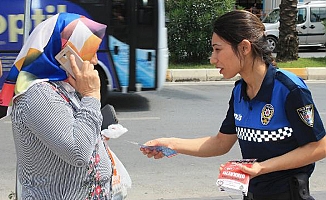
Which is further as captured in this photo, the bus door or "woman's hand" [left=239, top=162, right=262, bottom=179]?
the bus door

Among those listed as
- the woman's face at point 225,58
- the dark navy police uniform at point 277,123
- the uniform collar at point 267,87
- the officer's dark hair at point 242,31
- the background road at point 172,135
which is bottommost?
the background road at point 172,135

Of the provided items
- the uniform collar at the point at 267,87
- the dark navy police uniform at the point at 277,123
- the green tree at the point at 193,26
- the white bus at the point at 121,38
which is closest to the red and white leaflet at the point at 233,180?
the dark navy police uniform at the point at 277,123

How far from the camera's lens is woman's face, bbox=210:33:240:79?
2.23m

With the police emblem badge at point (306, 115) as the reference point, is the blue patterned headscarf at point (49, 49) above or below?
above

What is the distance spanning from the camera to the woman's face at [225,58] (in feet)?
7.33

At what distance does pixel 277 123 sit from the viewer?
2189 millimetres

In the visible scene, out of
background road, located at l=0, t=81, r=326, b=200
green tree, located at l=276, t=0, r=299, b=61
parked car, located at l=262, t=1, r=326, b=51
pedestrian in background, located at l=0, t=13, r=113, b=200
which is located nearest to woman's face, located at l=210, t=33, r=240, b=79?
pedestrian in background, located at l=0, t=13, r=113, b=200

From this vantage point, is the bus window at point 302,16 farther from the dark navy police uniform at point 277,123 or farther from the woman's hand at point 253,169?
the woman's hand at point 253,169

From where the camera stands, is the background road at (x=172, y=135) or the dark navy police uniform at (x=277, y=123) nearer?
the dark navy police uniform at (x=277, y=123)

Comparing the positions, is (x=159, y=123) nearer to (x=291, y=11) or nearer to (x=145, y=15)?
(x=145, y=15)

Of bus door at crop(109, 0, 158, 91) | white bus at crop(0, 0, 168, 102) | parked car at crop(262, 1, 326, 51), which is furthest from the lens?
parked car at crop(262, 1, 326, 51)

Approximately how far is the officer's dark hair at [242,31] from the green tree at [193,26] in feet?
39.8

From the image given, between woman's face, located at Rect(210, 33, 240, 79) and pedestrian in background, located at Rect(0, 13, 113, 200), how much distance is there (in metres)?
0.51

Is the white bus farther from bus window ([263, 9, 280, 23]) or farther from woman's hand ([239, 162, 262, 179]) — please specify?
bus window ([263, 9, 280, 23])
